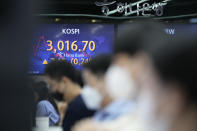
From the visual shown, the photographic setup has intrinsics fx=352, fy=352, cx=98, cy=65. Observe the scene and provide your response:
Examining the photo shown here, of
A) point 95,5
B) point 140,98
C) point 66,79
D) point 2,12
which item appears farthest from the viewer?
point 95,5

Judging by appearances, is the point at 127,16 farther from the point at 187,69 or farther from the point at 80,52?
the point at 187,69

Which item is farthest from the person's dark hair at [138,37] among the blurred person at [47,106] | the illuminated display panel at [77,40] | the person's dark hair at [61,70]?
the illuminated display panel at [77,40]

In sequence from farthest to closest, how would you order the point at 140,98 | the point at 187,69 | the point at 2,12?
the point at 140,98, the point at 187,69, the point at 2,12

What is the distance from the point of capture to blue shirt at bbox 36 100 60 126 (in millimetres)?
3432

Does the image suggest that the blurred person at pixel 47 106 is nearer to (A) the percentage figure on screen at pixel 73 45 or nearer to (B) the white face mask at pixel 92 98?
(B) the white face mask at pixel 92 98

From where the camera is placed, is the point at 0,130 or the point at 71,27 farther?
the point at 71,27

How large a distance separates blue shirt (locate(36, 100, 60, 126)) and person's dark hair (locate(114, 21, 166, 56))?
7.77ft

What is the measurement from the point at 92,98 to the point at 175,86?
1.77 meters

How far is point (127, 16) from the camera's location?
18.0ft

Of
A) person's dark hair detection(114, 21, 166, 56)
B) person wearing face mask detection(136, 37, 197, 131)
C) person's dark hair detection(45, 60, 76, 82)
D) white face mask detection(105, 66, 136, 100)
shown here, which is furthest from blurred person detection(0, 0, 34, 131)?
person's dark hair detection(45, 60, 76, 82)

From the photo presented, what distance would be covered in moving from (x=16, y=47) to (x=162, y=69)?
0.33 metres

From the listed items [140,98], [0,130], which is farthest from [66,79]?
[0,130]

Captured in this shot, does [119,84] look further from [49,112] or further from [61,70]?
[49,112]

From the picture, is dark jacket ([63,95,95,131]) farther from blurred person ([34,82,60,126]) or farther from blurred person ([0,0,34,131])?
blurred person ([0,0,34,131])
